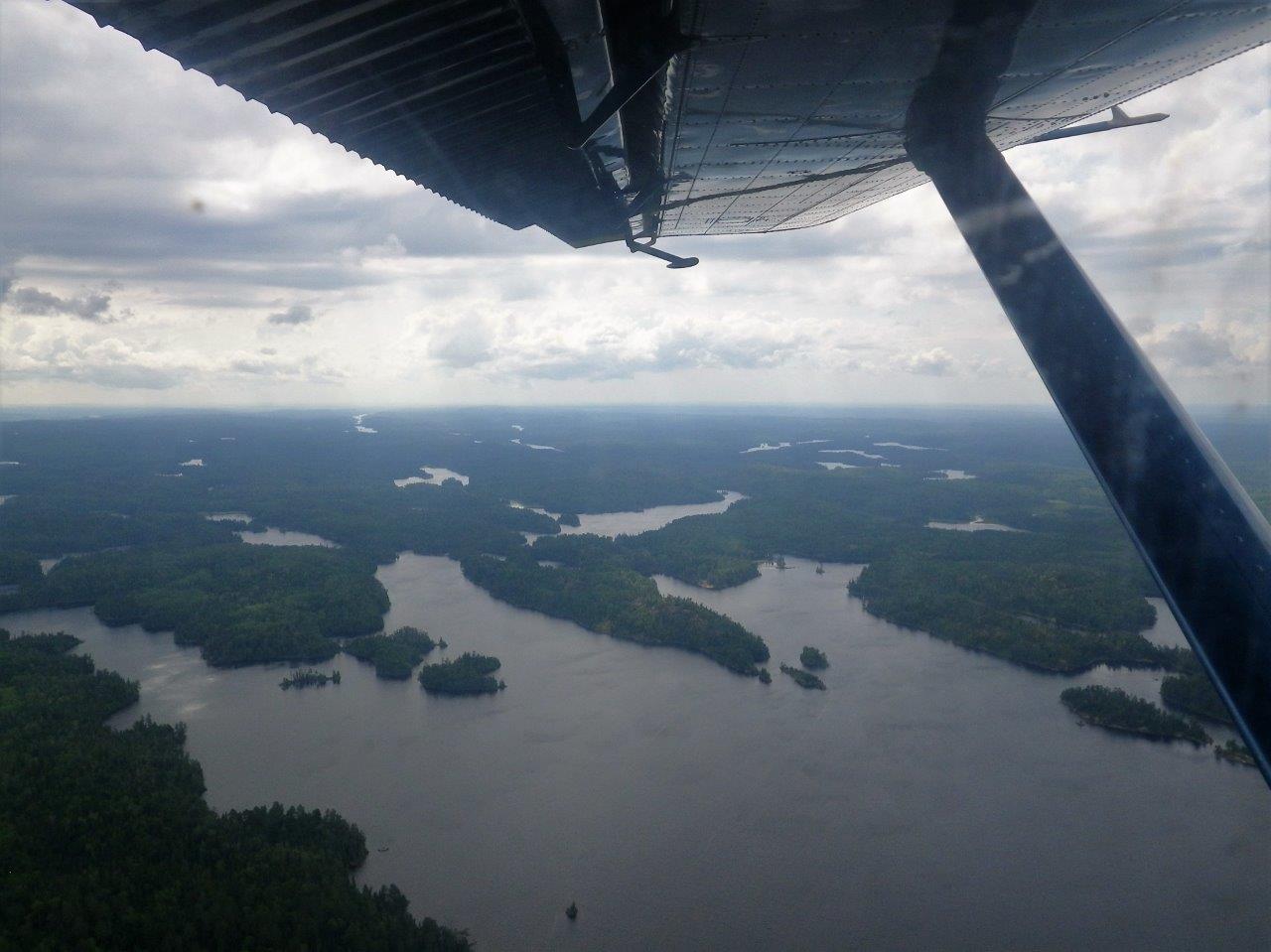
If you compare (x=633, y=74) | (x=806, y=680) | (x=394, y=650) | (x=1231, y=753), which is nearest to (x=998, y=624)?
(x=1231, y=753)

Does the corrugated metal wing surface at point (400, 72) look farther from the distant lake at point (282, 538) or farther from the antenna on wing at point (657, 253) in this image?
the distant lake at point (282, 538)

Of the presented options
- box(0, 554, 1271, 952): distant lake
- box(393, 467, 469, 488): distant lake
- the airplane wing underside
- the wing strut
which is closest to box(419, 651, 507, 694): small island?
box(0, 554, 1271, 952): distant lake

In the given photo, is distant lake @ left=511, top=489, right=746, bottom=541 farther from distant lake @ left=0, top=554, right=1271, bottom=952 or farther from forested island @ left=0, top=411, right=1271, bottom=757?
distant lake @ left=0, top=554, right=1271, bottom=952

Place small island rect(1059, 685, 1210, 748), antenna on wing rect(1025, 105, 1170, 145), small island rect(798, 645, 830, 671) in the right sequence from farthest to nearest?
small island rect(798, 645, 830, 671)
small island rect(1059, 685, 1210, 748)
antenna on wing rect(1025, 105, 1170, 145)

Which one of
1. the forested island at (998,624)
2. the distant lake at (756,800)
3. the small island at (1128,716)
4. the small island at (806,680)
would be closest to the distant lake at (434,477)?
the distant lake at (756,800)

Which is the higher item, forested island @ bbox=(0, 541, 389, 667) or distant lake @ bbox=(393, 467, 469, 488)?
forested island @ bbox=(0, 541, 389, 667)

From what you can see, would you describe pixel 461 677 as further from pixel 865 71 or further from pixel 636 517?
pixel 636 517
